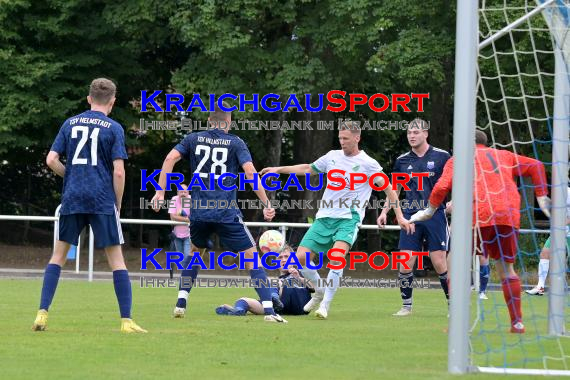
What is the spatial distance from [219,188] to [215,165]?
0.76 ft

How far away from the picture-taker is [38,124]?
27.3 metres

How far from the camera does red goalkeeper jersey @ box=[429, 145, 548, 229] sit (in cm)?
994

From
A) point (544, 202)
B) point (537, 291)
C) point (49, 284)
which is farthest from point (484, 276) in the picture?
point (49, 284)

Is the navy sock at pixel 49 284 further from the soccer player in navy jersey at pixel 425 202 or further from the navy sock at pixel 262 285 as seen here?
the soccer player in navy jersey at pixel 425 202

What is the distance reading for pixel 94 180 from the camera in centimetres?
959

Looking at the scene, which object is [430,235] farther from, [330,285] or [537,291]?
[537,291]

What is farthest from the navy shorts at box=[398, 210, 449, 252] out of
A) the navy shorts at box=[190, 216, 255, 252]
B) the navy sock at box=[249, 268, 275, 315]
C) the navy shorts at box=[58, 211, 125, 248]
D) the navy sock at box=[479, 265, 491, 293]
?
the navy shorts at box=[58, 211, 125, 248]

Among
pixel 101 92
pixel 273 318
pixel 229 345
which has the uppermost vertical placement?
pixel 101 92

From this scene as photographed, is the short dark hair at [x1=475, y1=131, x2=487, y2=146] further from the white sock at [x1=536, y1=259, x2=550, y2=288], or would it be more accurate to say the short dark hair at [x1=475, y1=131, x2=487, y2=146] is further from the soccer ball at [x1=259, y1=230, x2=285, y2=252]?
the white sock at [x1=536, y1=259, x2=550, y2=288]

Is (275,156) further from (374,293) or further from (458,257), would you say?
(458,257)

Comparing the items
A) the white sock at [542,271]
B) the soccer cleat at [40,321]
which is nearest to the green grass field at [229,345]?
the soccer cleat at [40,321]

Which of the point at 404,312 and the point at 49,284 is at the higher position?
the point at 49,284

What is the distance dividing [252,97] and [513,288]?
16761 millimetres

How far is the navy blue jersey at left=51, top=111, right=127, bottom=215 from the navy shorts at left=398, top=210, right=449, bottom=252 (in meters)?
4.18
